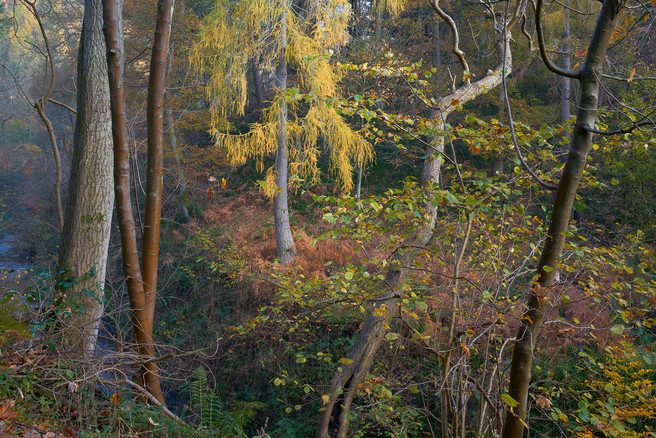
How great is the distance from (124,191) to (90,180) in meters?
0.94

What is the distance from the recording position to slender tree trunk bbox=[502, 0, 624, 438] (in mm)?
1992

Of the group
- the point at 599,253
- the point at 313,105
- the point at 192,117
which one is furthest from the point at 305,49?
the point at 599,253

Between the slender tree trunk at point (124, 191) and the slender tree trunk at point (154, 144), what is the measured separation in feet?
0.36

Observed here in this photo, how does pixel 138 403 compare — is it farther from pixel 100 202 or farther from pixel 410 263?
pixel 410 263

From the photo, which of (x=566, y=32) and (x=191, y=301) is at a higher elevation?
(x=566, y=32)

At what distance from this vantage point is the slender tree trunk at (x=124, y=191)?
3.49m

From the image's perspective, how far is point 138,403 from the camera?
3.32m

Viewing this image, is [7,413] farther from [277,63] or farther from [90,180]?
[277,63]

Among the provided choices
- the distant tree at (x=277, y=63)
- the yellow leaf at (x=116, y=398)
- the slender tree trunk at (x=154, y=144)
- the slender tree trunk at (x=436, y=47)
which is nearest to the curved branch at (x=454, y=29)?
the slender tree trunk at (x=154, y=144)

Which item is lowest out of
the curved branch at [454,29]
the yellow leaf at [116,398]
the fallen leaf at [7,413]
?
the yellow leaf at [116,398]

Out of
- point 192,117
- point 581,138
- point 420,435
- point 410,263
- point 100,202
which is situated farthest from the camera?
point 192,117

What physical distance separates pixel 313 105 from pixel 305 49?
1128 millimetres

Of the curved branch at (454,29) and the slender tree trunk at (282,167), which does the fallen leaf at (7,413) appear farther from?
the slender tree trunk at (282,167)

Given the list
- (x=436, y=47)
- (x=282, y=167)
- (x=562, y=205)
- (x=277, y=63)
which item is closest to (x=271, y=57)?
(x=277, y=63)
